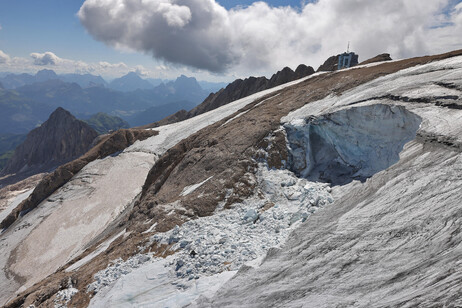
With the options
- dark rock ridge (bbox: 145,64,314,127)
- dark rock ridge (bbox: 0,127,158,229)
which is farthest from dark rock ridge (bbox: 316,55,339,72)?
dark rock ridge (bbox: 0,127,158,229)

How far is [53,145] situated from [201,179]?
172m

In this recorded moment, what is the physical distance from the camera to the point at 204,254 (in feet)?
40.3

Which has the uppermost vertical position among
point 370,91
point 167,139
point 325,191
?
point 167,139

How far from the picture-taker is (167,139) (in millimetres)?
51781

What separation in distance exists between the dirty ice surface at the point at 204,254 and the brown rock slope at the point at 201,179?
1.08 metres

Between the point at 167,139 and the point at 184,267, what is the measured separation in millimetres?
42325

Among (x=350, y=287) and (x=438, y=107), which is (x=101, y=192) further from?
→ (x=438, y=107)

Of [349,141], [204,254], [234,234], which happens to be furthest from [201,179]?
[349,141]

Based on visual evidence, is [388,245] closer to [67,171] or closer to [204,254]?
Answer: [204,254]

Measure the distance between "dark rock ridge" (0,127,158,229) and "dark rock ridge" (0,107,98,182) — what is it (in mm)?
106396

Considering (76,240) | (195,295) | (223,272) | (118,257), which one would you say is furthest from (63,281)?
(76,240)

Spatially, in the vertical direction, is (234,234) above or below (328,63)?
below

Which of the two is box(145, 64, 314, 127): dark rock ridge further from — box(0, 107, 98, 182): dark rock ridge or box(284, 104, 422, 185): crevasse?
box(284, 104, 422, 185): crevasse

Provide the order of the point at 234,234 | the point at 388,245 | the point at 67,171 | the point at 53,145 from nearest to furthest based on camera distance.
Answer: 1. the point at 388,245
2. the point at 234,234
3. the point at 67,171
4. the point at 53,145
